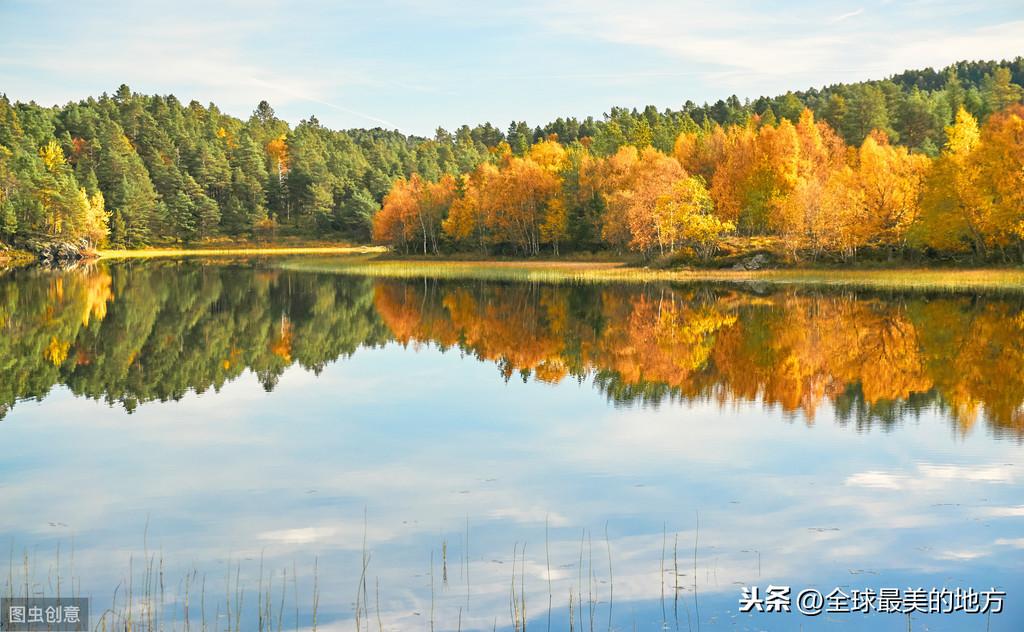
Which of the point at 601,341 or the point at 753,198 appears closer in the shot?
the point at 601,341

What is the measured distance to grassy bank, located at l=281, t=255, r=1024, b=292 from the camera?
5366 cm

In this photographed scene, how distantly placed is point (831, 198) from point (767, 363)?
43.2 m

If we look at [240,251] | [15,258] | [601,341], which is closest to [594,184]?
[601,341]

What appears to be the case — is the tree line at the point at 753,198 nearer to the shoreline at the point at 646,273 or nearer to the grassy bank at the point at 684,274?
the shoreline at the point at 646,273

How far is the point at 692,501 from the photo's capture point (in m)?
13.6

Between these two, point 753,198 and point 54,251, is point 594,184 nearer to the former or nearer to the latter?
point 753,198

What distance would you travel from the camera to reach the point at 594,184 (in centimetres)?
9175

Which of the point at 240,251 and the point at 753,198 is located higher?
the point at 753,198

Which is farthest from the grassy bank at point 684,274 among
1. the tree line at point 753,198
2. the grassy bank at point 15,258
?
the grassy bank at point 15,258

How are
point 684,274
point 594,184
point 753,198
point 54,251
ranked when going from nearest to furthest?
point 684,274
point 753,198
point 594,184
point 54,251

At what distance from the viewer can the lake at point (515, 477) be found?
1035 centimetres

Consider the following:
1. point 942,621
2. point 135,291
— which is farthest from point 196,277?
point 942,621

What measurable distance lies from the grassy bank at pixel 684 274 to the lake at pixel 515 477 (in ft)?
72.0

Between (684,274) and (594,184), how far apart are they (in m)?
26.6
